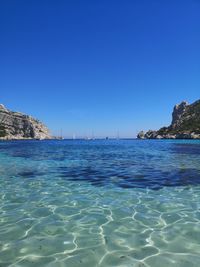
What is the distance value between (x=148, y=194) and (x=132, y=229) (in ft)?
16.7

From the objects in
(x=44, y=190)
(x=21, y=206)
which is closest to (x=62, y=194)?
(x=44, y=190)

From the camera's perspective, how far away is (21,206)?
11.0 m

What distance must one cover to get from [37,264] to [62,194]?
286 inches

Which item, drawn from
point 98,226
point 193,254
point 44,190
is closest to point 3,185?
point 44,190

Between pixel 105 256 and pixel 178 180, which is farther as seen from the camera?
pixel 178 180

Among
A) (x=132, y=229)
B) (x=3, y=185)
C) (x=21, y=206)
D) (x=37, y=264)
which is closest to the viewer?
(x=37, y=264)

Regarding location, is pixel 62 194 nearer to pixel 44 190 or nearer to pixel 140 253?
pixel 44 190

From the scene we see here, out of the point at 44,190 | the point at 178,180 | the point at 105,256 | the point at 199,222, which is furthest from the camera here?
the point at 178,180

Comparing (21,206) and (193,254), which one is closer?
(193,254)

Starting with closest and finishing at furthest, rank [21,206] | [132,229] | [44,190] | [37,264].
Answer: [37,264], [132,229], [21,206], [44,190]

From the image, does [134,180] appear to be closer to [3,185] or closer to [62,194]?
[62,194]

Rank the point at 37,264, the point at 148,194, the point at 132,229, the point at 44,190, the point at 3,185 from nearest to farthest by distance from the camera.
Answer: the point at 37,264, the point at 132,229, the point at 148,194, the point at 44,190, the point at 3,185

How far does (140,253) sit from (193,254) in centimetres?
123

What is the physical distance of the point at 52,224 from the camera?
8734 millimetres
